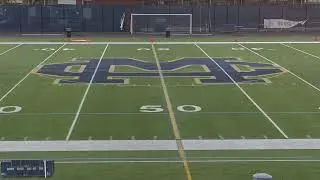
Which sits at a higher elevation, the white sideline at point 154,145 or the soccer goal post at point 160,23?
the soccer goal post at point 160,23

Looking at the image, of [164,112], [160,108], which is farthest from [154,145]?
[160,108]

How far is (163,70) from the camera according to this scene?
24250 mm

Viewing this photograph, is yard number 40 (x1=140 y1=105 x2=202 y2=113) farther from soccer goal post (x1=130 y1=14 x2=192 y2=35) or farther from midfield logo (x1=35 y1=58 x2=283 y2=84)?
soccer goal post (x1=130 y1=14 x2=192 y2=35)

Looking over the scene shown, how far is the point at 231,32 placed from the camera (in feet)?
151

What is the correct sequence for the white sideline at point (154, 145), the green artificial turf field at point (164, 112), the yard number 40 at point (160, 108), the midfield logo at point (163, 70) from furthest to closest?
the midfield logo at point (163, 70) → the yard number 40 at point (160, 108) → the white sideline at point (154, 145) → the green artificial turf field at point (164, 112)

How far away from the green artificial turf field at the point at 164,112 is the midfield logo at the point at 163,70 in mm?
37

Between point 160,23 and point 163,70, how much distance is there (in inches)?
871

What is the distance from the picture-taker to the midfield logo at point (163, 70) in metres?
21.8

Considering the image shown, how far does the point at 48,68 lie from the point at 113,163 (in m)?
13.9

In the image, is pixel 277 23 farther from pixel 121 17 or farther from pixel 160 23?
pixel 121 17

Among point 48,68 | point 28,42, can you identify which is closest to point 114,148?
point 48,68

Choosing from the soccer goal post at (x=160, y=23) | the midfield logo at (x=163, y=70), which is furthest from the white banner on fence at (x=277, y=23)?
the midfield logo at (x=163, y=70)

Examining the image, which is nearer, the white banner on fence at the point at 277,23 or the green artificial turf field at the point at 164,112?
the green artificial turf field at the point at 164,112

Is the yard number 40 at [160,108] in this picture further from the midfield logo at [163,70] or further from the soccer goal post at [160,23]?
the soccer goal post at [160,23]
